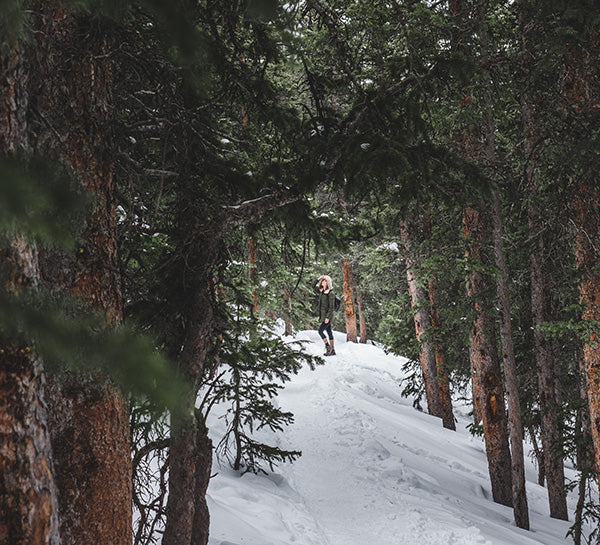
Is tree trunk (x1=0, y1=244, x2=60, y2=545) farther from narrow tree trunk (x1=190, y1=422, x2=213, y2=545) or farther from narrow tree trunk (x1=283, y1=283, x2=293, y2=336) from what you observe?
narrow tree trunk (x1=283, y1=283, x2=293, y2=336)

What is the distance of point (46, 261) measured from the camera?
2.63 metres

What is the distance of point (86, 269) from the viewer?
9.05 feet

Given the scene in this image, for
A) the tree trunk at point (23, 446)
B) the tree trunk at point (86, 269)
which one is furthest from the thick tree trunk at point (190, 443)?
the tree trunk at point (23, 446)

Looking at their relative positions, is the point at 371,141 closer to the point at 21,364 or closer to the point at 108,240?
the point at 108,240

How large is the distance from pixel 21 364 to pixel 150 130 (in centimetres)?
261

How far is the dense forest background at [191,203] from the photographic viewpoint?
1613mm

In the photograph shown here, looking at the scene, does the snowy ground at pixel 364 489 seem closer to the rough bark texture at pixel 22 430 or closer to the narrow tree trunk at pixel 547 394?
the narrow tree trunk at pixel 547 394

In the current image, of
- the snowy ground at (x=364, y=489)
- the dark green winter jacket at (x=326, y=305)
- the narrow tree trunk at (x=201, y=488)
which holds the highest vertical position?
the dark green winter jacket at (x=326, y=305)

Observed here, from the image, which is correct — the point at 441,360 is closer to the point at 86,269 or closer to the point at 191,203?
the point at 191,203

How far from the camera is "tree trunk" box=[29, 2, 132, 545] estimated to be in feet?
8.32

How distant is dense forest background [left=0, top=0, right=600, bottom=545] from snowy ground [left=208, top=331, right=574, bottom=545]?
3.53 ft

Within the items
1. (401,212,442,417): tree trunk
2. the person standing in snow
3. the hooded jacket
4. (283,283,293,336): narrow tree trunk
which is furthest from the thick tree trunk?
the hooded jacket

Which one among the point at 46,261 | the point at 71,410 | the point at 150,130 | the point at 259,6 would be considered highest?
the point at 150,130

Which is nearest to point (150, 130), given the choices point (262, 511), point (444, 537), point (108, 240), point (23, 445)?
point (108, 240)
